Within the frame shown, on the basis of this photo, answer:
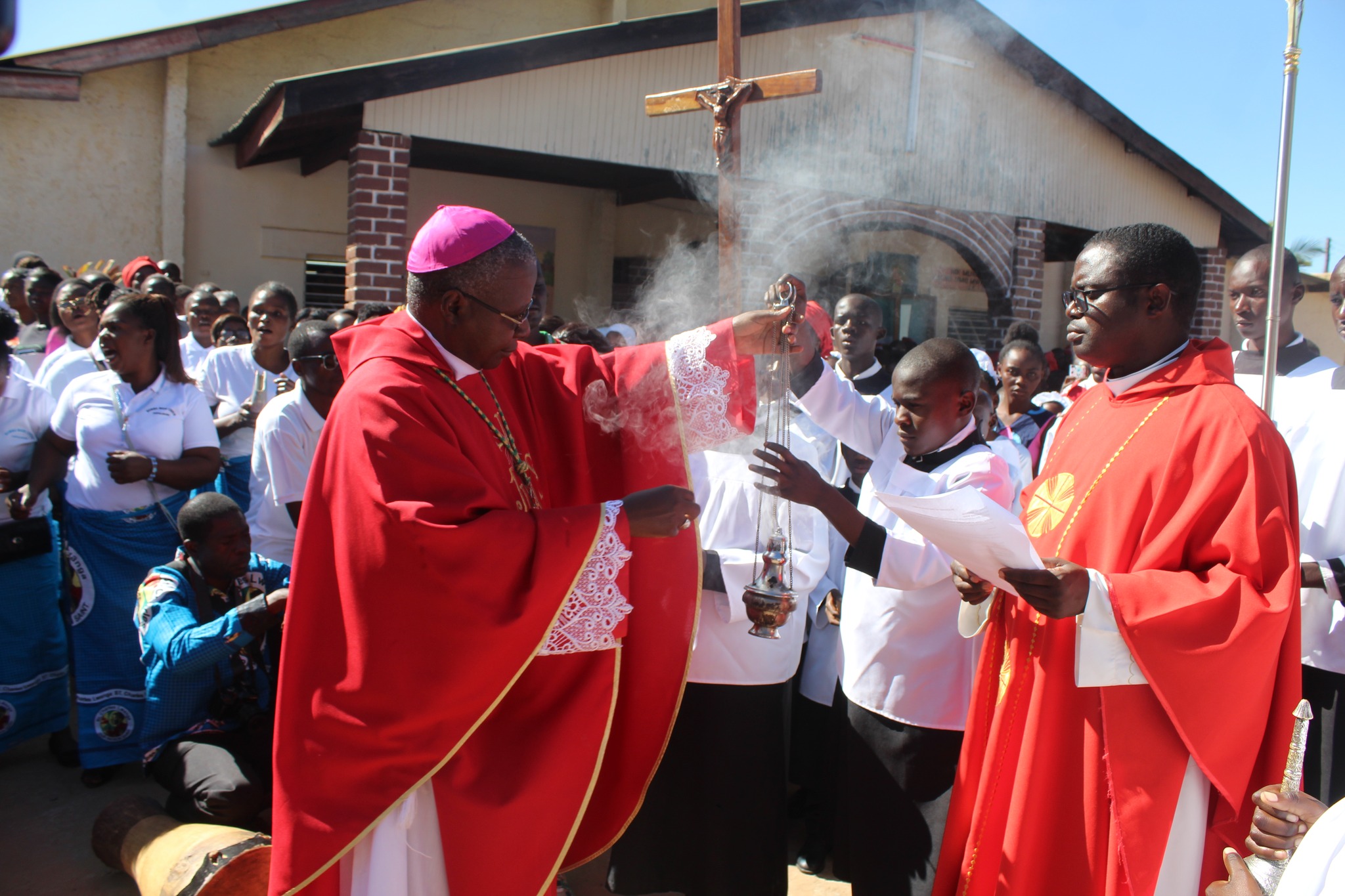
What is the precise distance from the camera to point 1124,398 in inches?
101

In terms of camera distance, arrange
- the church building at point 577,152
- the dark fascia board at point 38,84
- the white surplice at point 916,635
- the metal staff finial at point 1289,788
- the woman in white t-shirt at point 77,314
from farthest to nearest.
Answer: the dark fascia board at point 38,84, the church building at point 577,152, the woman in white t-shirt at point 77,314, the white surplice at point 916,635, the metal staff finial at point 1289,788

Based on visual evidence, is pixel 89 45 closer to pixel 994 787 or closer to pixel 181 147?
pixel 181 147

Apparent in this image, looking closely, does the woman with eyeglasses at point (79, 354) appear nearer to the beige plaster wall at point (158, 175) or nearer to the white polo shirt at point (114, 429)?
the white polo shirt at point (114, 429)

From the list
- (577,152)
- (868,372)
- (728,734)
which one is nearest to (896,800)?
(728,734)

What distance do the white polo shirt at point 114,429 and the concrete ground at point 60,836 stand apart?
1.28 m

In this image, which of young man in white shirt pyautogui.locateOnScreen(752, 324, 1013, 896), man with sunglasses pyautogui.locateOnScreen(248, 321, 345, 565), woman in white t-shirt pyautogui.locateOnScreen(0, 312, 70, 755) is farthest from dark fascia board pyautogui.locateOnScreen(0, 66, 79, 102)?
young man in white shirt pyautogui.locateOnScreen(752, 324, 1013, 896)

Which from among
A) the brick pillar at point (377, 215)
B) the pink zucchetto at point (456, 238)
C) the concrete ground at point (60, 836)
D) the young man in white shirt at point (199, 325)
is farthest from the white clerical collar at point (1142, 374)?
the young man in white shirt at point (199, 325)

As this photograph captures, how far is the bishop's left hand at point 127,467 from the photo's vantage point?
436 centimetres

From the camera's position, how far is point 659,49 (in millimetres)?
8477

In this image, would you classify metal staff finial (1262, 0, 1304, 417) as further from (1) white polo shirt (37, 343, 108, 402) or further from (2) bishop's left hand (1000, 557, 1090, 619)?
(1) white polo shirt (37, 343, 108, 402)

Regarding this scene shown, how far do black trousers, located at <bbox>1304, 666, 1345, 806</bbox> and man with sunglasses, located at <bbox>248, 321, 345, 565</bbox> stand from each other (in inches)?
157

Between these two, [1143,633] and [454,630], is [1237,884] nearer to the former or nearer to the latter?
[1143,633]

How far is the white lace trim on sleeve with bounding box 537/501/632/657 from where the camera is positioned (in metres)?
2.34

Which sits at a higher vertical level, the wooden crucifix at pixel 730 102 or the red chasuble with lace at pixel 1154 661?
the wooden crucifix at pixel 730 102
